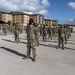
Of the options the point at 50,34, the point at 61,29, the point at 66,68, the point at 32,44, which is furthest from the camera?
the point at 50,34

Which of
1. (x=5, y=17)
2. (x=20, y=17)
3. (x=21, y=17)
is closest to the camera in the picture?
(x=5, y=17)

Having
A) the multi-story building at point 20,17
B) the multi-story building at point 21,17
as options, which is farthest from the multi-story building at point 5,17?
the multi-story building at point 21,17

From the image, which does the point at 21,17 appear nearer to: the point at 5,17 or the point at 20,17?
the point at 20,17

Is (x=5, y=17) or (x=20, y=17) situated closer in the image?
(x=5, y=17)

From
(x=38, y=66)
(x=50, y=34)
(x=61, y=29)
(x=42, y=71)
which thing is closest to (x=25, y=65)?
(x=38, y=66)

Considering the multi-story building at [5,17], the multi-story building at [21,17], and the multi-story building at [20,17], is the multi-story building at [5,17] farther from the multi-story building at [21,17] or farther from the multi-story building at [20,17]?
the multi-story building at [21,17]

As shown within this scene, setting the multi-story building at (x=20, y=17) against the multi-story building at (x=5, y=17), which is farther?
the multi-story building at (x=20, y=17)

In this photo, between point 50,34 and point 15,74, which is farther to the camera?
point 50,34

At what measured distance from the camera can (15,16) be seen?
123m

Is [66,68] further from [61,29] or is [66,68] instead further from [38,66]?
[61,29]

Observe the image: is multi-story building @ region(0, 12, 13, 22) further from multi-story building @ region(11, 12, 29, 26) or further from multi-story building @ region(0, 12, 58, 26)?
multi-story building @ region(11, 12, 29, 26)

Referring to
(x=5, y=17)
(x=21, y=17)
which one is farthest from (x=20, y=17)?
(x=5, y=17)

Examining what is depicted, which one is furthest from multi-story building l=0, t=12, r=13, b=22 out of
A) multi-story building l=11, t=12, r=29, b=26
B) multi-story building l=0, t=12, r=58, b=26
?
multi-story building l=11, t=12, r=29, b=26

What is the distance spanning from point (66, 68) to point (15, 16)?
11708 cm
